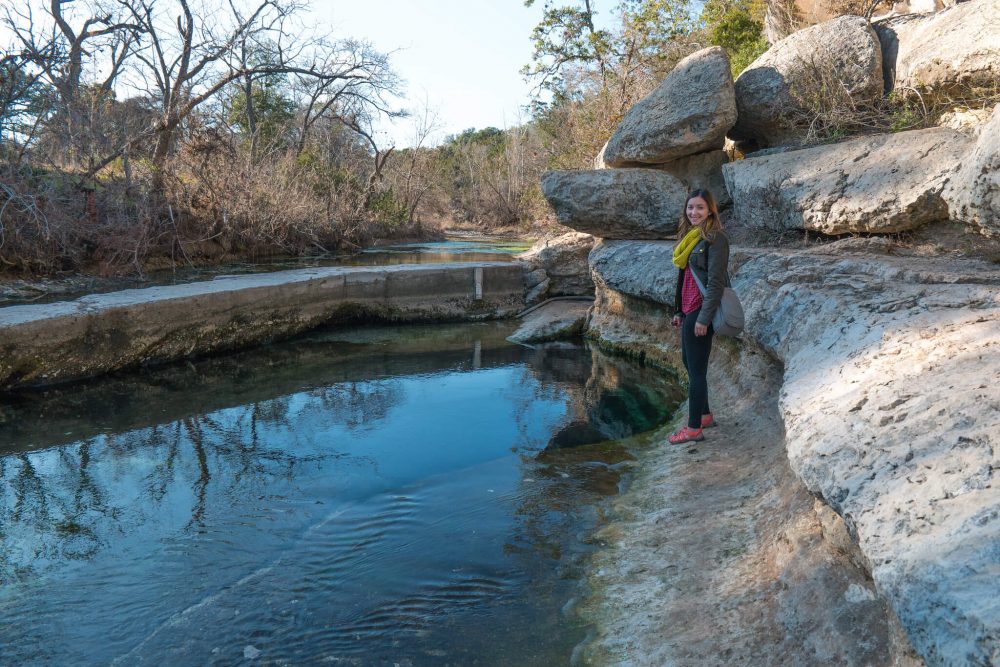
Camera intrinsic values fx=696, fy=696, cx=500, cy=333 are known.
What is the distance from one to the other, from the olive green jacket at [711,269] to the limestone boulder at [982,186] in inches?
53.0

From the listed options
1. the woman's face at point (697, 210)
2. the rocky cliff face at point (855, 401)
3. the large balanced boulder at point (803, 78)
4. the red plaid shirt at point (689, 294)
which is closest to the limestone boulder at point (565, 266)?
the large balanced boulder at point (803, 78)

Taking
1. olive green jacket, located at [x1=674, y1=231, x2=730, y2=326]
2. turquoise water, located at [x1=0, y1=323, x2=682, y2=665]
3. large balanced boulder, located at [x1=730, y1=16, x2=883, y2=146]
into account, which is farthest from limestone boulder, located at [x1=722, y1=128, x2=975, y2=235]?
turquoise water, located at [x1=0, y1=323, x2=682, y2=665]

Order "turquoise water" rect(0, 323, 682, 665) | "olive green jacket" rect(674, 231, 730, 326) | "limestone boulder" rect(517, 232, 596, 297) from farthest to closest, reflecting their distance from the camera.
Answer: "limestone boulder" rect(517, 232, 596, 297) < "olive green jacket" rect(674, 231, 730, 326) < "turquoise water" rect(0, 323, 682, 665)

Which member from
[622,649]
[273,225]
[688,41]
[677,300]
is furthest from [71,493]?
[688,41]

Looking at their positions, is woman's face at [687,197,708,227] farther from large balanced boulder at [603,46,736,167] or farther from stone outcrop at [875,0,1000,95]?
large balanced boulder at [603,46,736,167]

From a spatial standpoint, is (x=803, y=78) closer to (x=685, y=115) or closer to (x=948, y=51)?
(x=685, y=115)

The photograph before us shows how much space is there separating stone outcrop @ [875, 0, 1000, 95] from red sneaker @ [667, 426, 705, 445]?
12.8 ft

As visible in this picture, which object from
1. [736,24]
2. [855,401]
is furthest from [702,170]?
[855,401]

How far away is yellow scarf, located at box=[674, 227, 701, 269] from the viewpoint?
4582 millimetres

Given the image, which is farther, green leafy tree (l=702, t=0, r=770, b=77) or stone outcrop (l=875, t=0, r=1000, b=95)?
green leafy tree (l=702, t=0, r=770, b=77)

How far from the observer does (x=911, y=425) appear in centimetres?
238

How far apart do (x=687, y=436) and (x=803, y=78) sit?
489 centimetres

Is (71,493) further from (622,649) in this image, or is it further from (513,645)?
(622,649)

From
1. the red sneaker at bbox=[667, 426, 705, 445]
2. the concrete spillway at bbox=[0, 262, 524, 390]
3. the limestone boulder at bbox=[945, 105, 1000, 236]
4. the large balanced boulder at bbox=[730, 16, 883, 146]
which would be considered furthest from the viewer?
the large balanced boulder at bbox=[730, 16, 883, 146]
